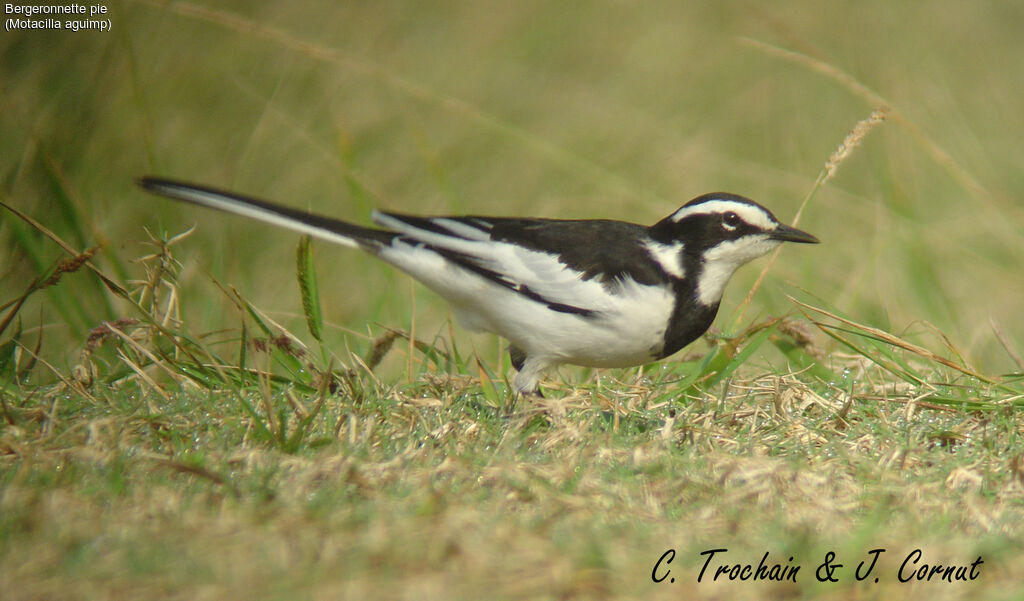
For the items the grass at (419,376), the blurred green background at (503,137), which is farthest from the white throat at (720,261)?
the blurred green background at (503,137)

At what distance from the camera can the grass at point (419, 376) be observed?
7.01ft

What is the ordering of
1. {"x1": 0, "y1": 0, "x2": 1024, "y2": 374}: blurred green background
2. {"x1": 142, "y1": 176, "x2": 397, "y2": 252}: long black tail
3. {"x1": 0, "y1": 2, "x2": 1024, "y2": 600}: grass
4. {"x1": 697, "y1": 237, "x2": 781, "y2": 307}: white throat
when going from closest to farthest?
{"x1": 0, "y1": 2, "x2": 1024, "y2": 600}: grass
{"x1": 142, "y1": 176, "x2": 397, "y2": 252}: long black tail
{"x1": 697, "y1": 237, "x2": 781, "y2": 307}: white throat
{"x1": 0, "y1": 0, "x2": 1024, "y2": 374}: blurred green background

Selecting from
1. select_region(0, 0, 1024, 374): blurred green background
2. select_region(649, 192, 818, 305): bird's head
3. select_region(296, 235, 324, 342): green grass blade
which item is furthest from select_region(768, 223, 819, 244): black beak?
select_region(296, 235, 324, 342): green grass blade

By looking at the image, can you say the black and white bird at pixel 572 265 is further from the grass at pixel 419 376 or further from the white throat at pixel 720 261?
the grass at pixel 419 376

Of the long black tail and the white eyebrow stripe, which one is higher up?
the white eyebrow stripe

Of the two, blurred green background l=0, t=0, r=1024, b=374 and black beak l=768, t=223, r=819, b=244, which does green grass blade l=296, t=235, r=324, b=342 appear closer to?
blurred green background l=0, t=0, r=1024, b=374

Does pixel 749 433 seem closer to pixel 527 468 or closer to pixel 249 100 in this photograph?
pixel 527 468

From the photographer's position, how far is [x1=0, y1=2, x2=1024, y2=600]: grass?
2137 mm

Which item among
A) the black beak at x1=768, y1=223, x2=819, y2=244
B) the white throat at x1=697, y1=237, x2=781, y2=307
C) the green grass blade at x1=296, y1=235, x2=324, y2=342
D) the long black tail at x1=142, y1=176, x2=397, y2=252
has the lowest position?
the green grass blade at x1=296, y1=235, x2=324, y2=342

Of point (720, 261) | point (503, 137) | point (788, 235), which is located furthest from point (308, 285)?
point (503, 137)

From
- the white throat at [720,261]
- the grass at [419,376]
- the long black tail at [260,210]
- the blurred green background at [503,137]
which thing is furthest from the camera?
the blurred green background at [503,137]

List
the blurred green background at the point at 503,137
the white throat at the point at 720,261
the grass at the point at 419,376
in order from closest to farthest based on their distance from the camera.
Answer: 1. the grass at the point at 419,376
2. the white throat at the point at 720,261
3. the blurred green background at the point at 503,137

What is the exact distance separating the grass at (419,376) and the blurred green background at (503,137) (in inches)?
1.3

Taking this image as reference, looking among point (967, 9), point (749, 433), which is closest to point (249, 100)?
point (749, 433)
